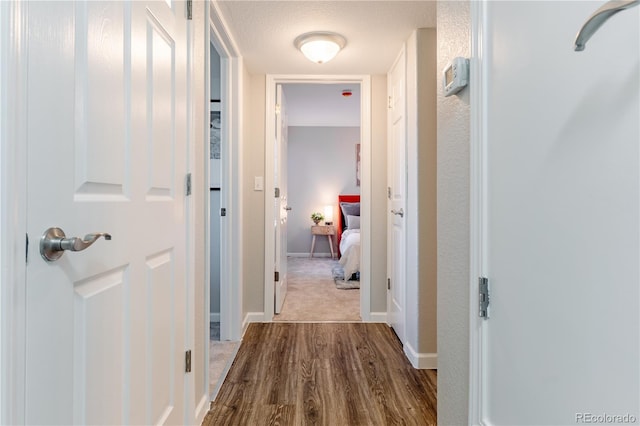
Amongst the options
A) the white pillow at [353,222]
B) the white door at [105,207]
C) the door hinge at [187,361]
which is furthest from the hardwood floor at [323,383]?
the white pillow at [353,222]

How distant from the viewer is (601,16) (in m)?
0.48

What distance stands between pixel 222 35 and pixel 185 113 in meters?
1.12

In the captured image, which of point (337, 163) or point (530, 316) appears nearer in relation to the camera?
point (530, 316)

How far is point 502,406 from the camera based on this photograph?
2.82ft

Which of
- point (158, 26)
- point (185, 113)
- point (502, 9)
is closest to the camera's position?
point (502, 9)

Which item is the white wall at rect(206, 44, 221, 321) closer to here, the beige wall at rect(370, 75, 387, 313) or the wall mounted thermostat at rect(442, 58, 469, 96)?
the beige wall at rect(370, 75, 387, 313)

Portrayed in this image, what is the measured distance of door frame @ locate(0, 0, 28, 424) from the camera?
1.89 feet

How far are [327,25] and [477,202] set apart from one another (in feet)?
5.76

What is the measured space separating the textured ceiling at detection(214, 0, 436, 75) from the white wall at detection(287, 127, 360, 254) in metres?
3.91

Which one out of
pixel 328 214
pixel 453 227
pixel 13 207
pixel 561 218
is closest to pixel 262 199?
pixel 453 227

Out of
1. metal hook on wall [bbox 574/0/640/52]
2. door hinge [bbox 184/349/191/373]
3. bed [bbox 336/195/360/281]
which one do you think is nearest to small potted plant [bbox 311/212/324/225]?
bed [bbox 336/195/360/281]

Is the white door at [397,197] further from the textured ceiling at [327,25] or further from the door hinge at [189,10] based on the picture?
the door hinge at [189,10]

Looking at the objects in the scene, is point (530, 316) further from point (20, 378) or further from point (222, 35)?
point (222, 35)

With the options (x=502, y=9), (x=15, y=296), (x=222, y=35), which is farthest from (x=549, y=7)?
(x=222, y=35)
